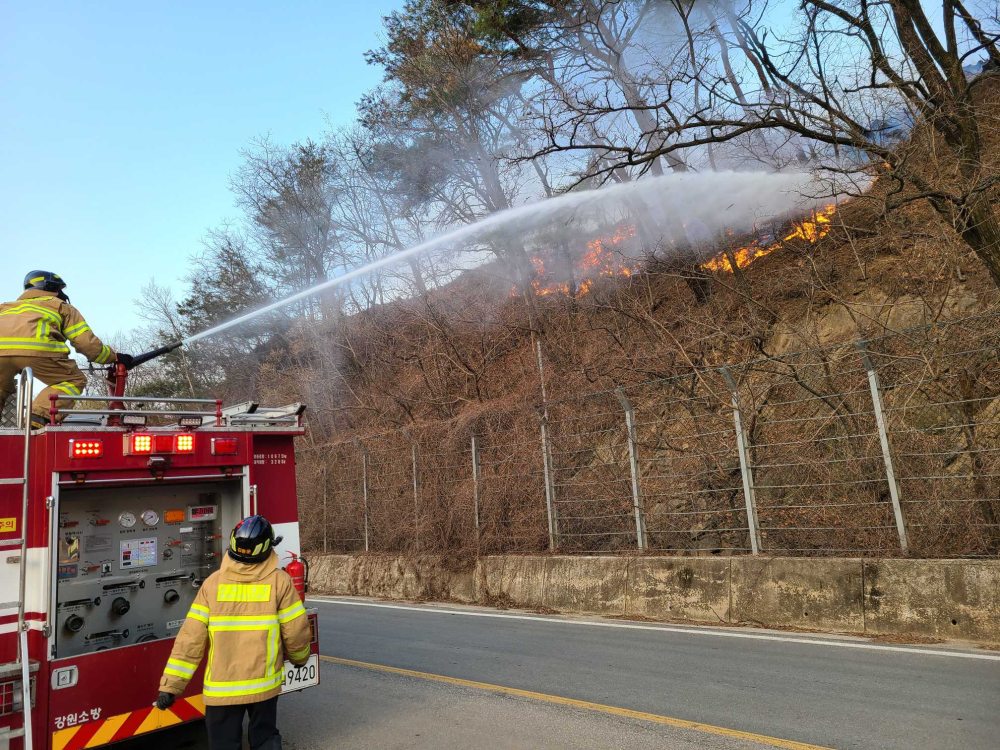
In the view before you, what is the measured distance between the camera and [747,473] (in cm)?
969

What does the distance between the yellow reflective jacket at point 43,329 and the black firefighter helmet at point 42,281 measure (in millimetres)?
34

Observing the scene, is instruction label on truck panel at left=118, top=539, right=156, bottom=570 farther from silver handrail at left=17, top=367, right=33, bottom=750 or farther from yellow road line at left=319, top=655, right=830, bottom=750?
yellow road line at left=319, top=655, right=830, bottom=750

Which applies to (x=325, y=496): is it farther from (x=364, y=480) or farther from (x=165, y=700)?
(x=165, y=700)

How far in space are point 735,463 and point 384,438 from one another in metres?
8.07

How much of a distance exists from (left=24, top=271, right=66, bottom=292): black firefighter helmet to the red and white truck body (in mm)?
1155

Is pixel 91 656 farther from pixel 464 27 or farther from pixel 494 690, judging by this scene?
pixel 464 27

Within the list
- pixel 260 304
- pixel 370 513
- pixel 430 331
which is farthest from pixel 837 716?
pixel 260 304

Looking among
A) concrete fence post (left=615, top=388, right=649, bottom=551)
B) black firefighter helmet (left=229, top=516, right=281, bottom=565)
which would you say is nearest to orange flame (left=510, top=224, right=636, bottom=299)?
concrete fence post (left=615, top=388, right=649, bottom=551)

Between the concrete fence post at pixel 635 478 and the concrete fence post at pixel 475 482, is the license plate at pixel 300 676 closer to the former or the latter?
the concrete fence post at pixel 635 478

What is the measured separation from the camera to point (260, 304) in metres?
26.8

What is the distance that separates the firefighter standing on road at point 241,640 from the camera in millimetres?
3916

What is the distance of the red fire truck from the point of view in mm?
4219

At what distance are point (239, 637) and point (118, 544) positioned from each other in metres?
1.72

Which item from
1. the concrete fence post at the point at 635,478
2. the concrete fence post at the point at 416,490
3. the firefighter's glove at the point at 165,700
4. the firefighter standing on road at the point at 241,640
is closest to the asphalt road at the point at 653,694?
the firefighter standing on road at the point at 241,640
